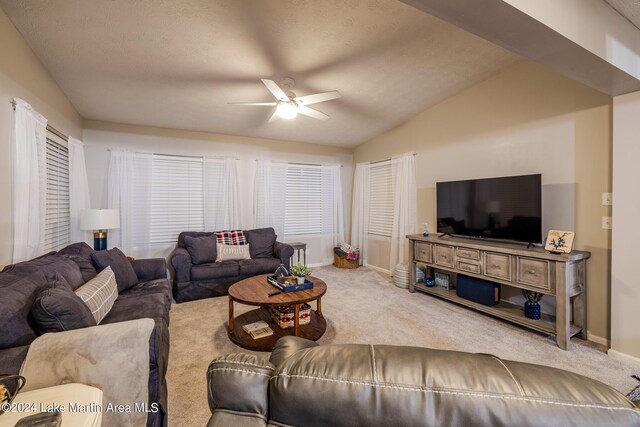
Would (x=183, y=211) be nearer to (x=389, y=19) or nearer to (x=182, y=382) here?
(x=182, y=382)

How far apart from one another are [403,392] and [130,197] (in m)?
4.65

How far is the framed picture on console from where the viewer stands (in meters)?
2.51

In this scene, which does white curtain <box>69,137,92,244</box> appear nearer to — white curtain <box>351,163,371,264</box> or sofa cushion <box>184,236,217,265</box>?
sofa cushion <box>184,236,217,265</box>

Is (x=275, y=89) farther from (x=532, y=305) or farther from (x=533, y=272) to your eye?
(x=532, y=305)

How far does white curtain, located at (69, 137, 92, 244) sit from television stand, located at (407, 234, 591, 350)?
4504 mm

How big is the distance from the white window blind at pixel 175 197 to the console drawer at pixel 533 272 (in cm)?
443

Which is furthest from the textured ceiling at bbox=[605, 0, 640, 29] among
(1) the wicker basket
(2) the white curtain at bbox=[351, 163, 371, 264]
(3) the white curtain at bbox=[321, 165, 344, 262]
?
(1) the wicker basket

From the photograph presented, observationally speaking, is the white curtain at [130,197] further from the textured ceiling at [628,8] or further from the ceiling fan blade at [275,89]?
the textured ceiling at [628,8]

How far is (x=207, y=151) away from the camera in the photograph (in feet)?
15.0

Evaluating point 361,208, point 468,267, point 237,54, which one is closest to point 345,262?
point 361,208

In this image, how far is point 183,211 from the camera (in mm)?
4434

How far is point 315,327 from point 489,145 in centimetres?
308

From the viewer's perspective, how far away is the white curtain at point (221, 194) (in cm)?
453

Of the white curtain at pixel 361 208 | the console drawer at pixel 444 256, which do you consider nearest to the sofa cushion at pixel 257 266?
the white curtain at pixel 361 208
